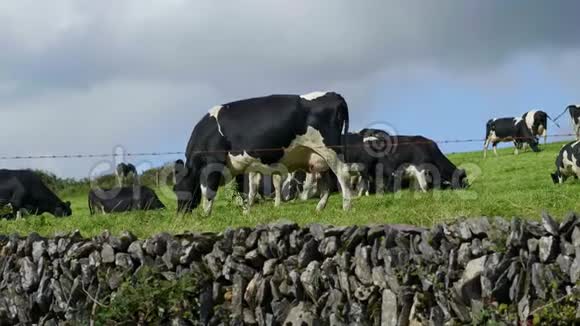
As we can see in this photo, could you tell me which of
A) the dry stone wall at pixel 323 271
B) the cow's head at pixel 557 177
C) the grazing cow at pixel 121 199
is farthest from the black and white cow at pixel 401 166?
the dry stone wall at pixel 323 271

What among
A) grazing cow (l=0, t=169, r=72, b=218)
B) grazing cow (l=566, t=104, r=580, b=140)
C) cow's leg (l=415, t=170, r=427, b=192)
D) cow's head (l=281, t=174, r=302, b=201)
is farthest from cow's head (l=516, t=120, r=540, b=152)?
grazing cow (l=0, t=169, r=72, b=218)

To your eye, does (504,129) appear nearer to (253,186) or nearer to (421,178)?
(421,178)

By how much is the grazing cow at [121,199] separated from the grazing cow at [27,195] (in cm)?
130

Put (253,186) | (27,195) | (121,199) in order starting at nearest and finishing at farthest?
1. (253,186)
2. (27,195)
3. (121,199)

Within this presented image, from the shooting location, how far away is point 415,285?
30.6ft

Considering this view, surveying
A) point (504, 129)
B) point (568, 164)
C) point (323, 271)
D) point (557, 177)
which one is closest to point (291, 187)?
point (557, 177)

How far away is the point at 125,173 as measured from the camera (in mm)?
40094

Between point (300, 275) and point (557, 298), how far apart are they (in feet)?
9.16

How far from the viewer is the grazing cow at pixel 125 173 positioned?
1543 inches

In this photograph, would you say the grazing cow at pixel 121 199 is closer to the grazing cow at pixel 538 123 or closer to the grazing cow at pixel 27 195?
the grazing cow at pixel 27 195

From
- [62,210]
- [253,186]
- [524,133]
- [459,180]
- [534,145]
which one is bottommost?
[62,210]

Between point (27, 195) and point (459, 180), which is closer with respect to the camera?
point (459, 180)

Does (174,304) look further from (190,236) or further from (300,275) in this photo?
(300,275)

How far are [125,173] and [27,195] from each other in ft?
36.3
